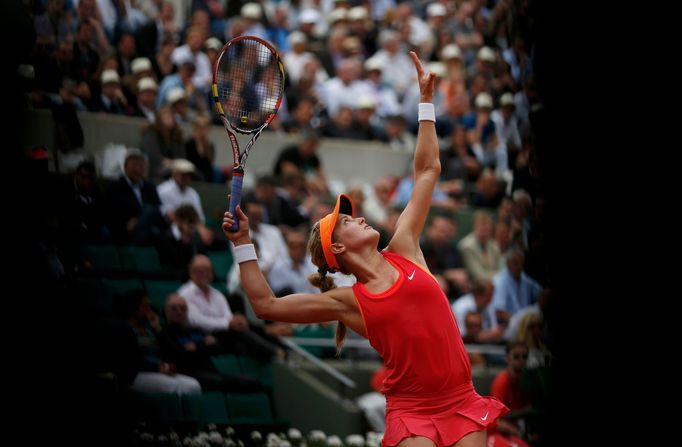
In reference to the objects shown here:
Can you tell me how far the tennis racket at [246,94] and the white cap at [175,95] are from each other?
11.3 feet

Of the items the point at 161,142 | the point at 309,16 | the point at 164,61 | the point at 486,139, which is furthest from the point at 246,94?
the point at 309,16

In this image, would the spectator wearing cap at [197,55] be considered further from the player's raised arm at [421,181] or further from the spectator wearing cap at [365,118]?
the player's raised arm at [421,181]

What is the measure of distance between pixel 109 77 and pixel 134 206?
107 centimetres

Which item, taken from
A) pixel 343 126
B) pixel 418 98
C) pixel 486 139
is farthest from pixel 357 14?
pixel 486 139

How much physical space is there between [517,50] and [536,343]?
6.51ft

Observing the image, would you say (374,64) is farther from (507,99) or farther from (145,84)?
(145,84)

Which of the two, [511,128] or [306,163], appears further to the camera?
[306,163]

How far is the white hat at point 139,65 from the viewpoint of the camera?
9.17 meters

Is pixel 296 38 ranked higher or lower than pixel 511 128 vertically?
higher

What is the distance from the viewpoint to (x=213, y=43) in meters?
11.4

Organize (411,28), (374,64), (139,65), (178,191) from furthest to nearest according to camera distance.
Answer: (411,28), (374,64), (139,65), (178,191)

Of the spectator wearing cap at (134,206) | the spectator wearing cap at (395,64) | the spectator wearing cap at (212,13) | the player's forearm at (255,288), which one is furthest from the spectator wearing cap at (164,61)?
the player's forearm at (255,288)

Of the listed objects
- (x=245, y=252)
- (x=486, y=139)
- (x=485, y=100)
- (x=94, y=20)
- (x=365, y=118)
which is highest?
(x=94, y=20)

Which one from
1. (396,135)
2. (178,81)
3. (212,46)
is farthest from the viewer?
(396,135)
